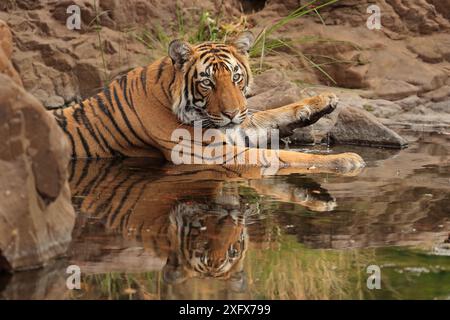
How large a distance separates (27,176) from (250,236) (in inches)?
51.1

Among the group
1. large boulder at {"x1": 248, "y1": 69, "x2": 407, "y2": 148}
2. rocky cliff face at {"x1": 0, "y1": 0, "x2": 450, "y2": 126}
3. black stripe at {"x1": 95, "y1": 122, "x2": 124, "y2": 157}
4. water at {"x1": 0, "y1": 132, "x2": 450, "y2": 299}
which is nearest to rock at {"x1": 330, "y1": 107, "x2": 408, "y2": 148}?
large boulder at {"x1": 248, "y1": 69, "x2": 407, "y2": 148}

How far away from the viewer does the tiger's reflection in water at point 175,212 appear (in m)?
4.21

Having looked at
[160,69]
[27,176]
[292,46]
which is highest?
[292,46]

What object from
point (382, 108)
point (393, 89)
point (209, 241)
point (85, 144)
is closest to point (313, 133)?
point (382, 108)

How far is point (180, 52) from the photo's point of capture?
283 inches

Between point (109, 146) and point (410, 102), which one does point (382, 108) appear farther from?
point (109, 146)

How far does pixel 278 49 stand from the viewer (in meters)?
10.5

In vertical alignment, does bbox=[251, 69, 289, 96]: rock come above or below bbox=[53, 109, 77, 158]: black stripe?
above

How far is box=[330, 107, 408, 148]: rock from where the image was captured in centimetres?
813

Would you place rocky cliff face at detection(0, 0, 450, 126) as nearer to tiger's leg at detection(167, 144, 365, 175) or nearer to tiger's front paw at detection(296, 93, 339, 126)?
tiger's front paw at detection(296, 93, 339, 126)

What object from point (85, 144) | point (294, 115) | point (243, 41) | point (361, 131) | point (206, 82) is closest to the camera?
point (206, 82)

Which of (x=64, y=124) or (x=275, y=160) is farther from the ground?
(x=64, y=124)

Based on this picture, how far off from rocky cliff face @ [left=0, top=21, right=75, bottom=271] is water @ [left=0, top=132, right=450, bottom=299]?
118 mm
